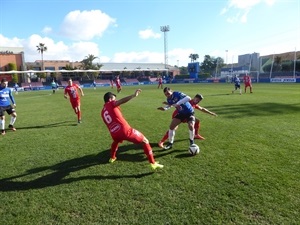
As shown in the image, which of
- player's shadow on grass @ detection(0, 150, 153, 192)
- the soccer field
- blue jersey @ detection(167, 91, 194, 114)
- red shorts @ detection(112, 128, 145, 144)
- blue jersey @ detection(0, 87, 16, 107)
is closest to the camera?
the soccer field

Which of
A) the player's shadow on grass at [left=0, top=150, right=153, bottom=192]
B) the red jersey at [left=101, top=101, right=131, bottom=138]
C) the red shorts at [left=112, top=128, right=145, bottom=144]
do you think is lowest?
the player's shadow on grass at [left=0, top=150, right=153, bottom=192]

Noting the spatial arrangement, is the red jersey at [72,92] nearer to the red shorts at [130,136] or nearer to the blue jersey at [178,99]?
the blue jersey at [178,99]

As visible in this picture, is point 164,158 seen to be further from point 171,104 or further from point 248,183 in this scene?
point 248,183

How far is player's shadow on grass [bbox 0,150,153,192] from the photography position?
529 cm

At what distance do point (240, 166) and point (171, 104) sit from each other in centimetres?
224

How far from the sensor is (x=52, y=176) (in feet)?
18.7

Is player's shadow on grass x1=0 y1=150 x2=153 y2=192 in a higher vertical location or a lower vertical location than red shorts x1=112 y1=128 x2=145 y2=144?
lower

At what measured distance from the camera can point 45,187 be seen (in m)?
5.17

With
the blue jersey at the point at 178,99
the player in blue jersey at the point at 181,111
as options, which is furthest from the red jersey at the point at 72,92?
the blue jersey at the point at 178,99

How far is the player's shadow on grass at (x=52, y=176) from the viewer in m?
5.29

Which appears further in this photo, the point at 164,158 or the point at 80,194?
the point at 164,158

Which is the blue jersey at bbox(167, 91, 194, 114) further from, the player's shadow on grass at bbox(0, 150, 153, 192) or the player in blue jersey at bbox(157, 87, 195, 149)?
the player's shadow on grass at bbox(0, 150, 153, 192)

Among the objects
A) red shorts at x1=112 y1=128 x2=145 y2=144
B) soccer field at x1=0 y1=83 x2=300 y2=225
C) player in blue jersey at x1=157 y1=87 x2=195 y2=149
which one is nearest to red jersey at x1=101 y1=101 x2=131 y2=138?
red shorts at x1=112 y1=128 x2=145 y2=144

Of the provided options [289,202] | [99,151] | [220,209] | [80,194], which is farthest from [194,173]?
[99,151]
